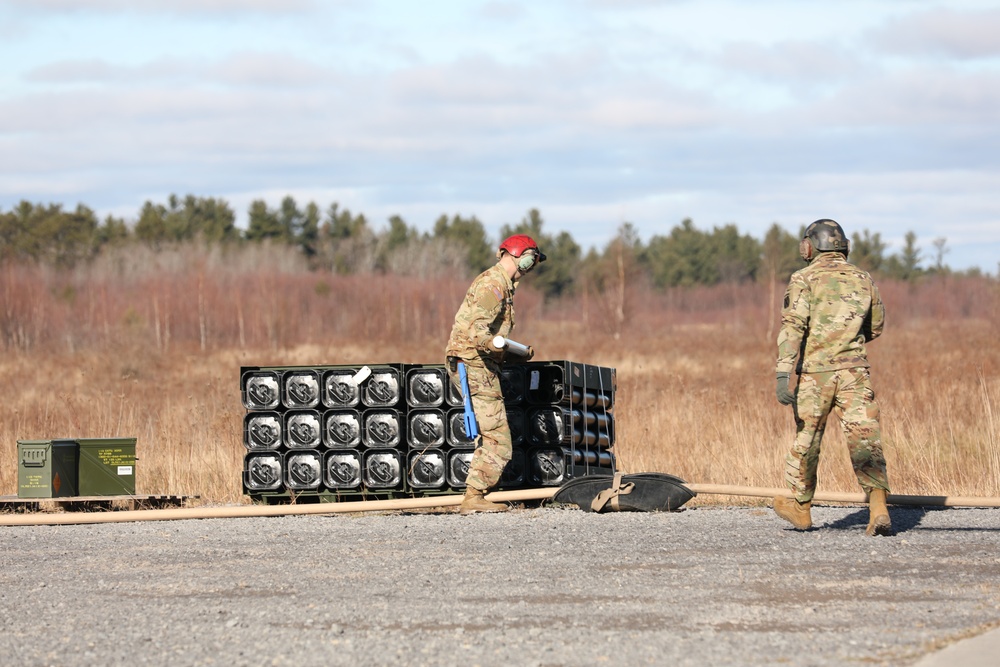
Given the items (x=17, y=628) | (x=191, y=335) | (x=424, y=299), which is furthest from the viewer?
(x=424, y=299)

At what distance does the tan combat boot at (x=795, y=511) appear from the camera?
34.7ft

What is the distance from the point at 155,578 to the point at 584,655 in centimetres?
378

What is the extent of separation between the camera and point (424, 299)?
240 feet

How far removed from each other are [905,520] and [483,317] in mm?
4145

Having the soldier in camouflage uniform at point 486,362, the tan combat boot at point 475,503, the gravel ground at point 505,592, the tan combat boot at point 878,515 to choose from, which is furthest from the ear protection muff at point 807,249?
the tan combat boot at point 475,503

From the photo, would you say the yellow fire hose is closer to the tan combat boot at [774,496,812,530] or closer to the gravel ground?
the gravel ground

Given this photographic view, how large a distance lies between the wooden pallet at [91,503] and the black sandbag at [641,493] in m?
A: 4.23

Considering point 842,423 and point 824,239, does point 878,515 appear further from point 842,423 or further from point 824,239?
point 824,239

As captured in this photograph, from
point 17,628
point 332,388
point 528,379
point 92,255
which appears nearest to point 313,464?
point 332,388

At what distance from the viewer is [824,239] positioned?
35.5 feet

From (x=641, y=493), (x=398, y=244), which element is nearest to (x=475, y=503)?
(x=641, y=493)

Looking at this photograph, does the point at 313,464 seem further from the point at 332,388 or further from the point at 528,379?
the point at 528,379

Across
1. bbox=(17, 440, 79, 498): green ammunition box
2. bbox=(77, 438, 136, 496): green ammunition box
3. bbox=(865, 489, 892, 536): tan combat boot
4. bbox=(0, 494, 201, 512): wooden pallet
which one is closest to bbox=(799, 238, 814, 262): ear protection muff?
bbox=(865, 489, 892, 536): tan combat boot

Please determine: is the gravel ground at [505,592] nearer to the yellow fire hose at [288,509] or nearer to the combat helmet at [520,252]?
the yellow fire hose at [288,509]
